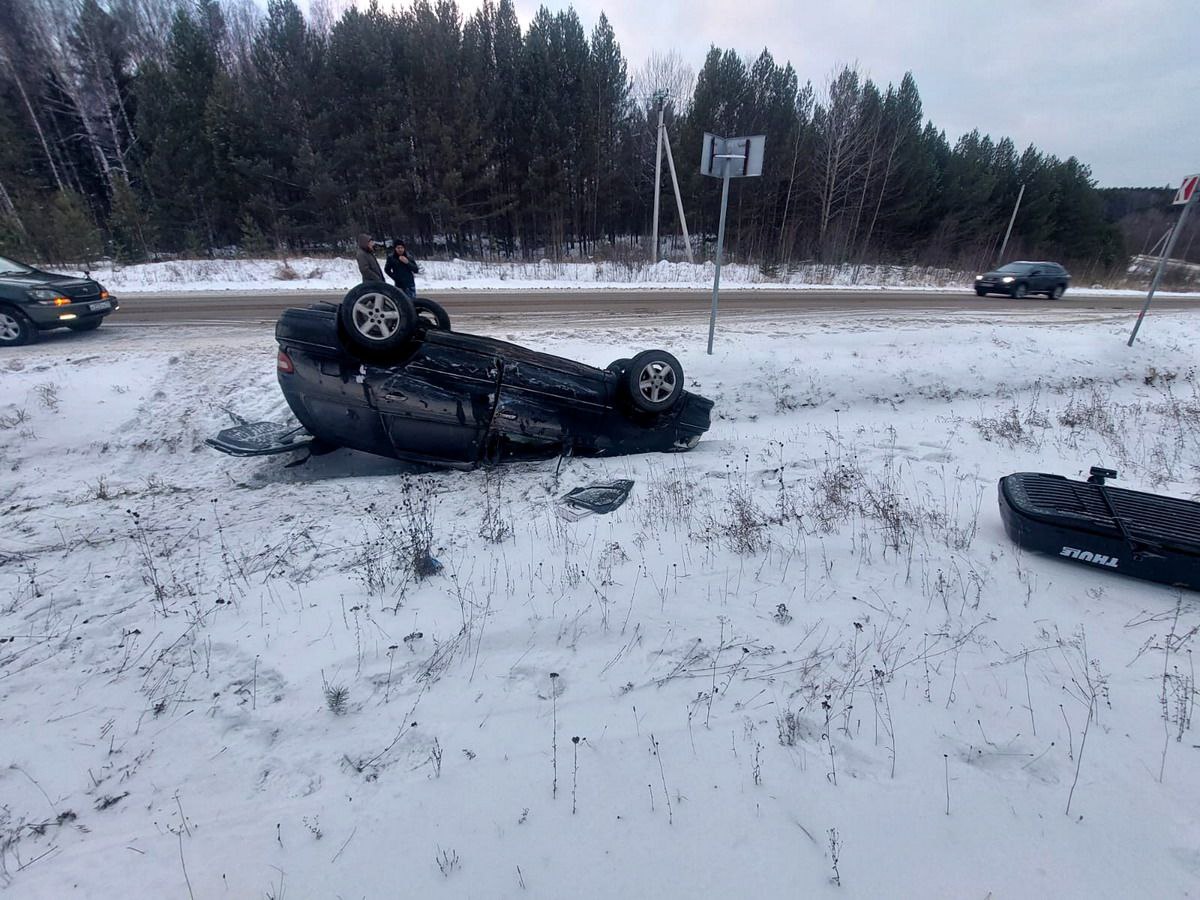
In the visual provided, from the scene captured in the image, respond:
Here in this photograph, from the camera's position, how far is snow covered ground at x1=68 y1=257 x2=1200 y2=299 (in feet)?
58.5

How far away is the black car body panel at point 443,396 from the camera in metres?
5.03

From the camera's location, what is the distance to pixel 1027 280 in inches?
762

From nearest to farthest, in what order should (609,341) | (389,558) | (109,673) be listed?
(109,673) < (389,558) < (609,341)

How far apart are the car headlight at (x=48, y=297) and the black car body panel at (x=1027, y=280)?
85.7ft

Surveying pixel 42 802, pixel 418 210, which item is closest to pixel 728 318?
pixel 42 802

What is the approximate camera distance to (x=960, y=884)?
1957 mm

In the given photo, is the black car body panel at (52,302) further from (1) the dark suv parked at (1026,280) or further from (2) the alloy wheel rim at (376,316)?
(1) the dark suv parked at (1026,280)

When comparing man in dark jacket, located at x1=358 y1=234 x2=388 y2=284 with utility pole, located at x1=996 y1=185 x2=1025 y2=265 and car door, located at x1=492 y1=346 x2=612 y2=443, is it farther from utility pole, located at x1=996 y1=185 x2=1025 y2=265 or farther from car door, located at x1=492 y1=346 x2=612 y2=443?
utility pole, located at x1=996 y1=185 x2=1025 y2=265

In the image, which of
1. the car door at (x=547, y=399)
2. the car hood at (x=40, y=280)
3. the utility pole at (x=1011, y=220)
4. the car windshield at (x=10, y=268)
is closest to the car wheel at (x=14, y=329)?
the car hood at (x=40, y=280)

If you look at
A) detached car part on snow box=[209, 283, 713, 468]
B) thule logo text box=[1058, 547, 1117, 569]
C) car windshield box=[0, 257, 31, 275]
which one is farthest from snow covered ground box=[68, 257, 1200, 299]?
thule logo text box=[1058, 547, 1117, 569]

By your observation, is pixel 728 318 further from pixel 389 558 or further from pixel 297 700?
pixel 297 700

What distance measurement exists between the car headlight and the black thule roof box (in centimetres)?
1391

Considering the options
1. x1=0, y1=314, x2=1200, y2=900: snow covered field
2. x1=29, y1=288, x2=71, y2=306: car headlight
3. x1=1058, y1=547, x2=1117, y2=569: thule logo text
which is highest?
x1=29, y1=288, x2=71, y2=306: car headlight

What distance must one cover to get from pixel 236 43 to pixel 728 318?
4823 centimetres
